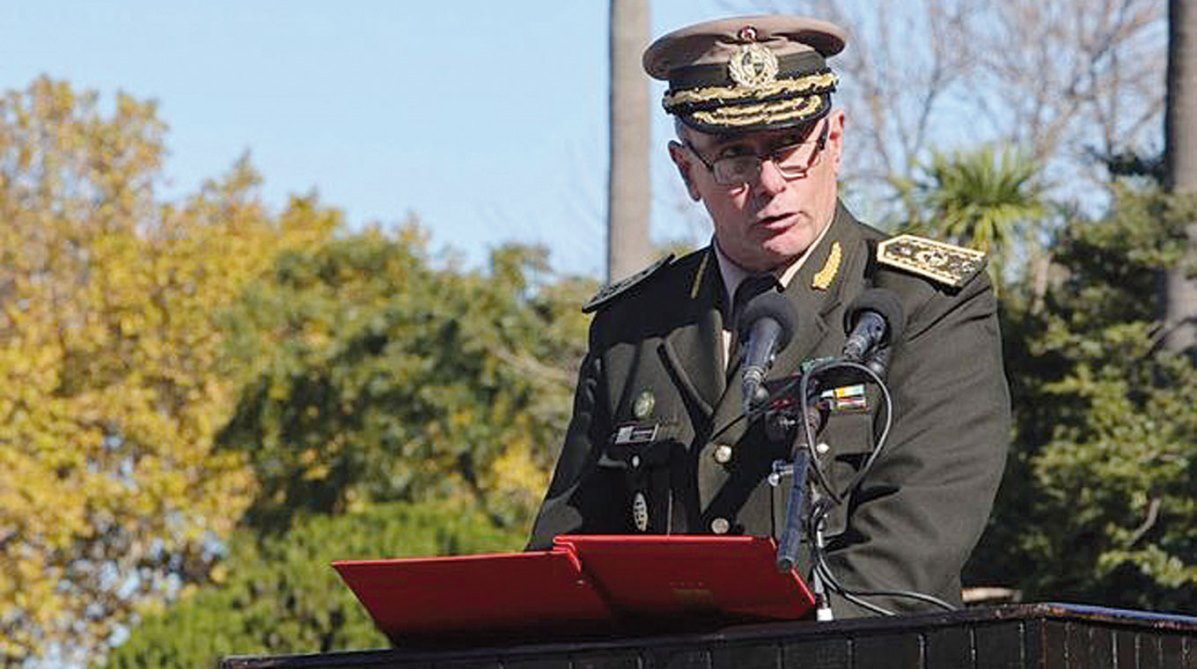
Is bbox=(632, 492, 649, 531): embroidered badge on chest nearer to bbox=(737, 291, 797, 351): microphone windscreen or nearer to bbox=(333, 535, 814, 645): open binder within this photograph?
bbox=(737, 291, 797, 351): microphone windscreen

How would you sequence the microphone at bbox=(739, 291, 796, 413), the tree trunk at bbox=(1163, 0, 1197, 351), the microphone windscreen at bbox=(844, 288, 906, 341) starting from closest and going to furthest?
the microphone at bbox=(739, 291, 796, 413) → the microphone windscreen at bbox=(844, 288, 906, 341) → the tree trunk at bbox=(1163, 0, 1197, 351)

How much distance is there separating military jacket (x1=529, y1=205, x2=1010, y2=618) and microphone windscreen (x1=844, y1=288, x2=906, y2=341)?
0.10 meters

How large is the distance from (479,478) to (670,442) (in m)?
18.5

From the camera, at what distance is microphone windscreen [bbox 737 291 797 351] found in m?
4.21

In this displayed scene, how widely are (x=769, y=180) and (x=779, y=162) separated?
0.04m

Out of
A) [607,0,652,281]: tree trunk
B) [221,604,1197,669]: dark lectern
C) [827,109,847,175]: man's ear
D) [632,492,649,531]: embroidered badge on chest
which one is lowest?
[221,604,1197,669]: dark lectern

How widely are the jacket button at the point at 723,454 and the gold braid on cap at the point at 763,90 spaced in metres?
0.60

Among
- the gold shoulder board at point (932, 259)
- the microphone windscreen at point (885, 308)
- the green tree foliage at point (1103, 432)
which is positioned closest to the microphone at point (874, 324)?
the microphone windscreen at point (885, 308)

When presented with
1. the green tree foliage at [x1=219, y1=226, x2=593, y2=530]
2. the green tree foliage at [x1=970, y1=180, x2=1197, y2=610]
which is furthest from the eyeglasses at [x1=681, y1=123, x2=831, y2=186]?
the green tree foliage at [x1=219, y1=226, x2=593, y2=530]

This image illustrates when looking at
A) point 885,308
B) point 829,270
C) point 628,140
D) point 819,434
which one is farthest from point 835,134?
point 628,140

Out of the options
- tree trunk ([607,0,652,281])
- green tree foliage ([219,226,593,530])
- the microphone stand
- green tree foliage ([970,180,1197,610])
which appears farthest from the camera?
green tree foliage ([219,226,593,530])

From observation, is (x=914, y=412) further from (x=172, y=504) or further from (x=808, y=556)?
(x=172, y=504)

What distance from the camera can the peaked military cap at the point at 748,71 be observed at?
4605 mm

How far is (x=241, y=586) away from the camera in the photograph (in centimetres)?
1670
